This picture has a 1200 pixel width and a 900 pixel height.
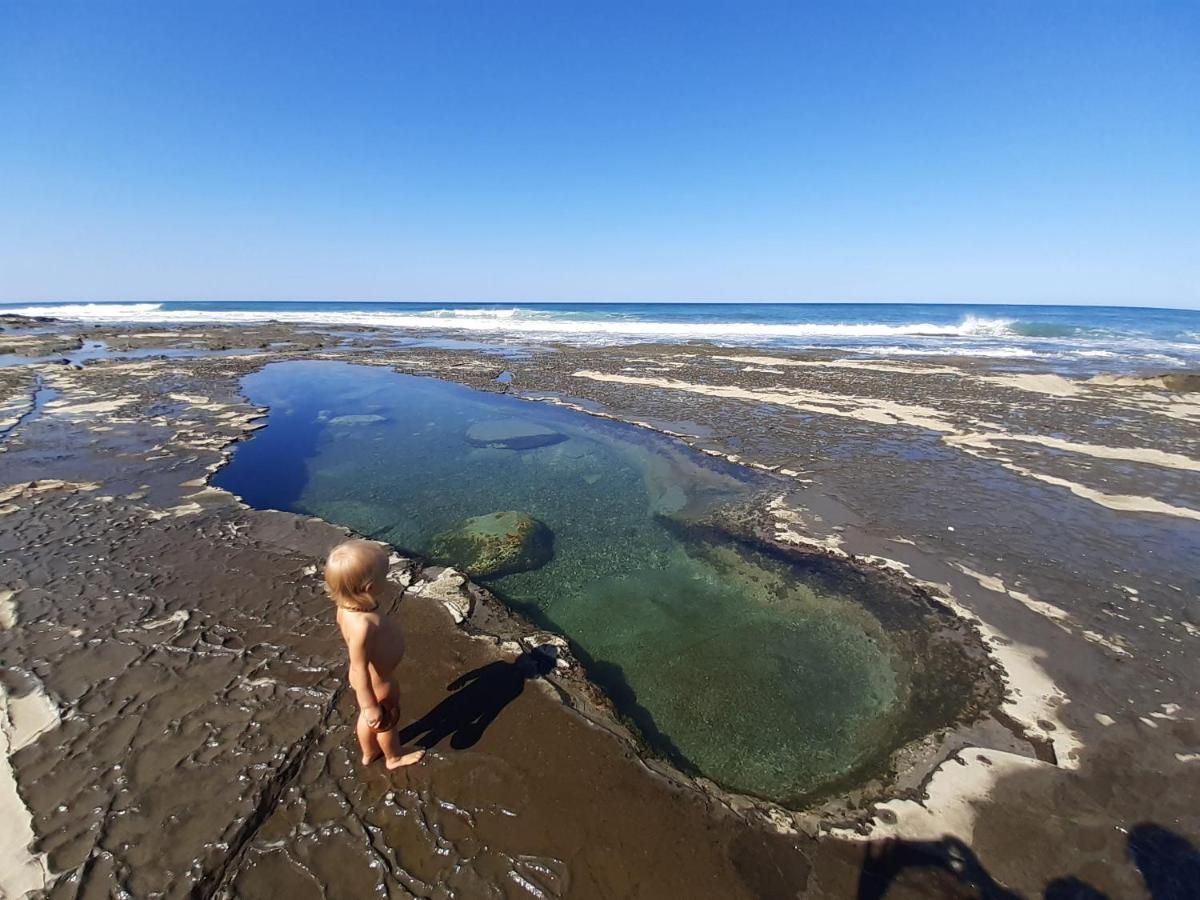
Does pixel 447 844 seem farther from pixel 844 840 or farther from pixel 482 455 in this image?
pixel 482 455

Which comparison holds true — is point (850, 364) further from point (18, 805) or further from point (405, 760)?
point (18, 805)

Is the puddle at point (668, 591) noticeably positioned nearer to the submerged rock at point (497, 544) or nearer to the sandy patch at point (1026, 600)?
the submerged rock at point (497, 544)

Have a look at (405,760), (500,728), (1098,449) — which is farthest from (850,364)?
(405,760)

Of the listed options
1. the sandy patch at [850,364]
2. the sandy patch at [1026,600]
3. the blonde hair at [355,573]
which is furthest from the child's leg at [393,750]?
the sandy patch at [850,364]

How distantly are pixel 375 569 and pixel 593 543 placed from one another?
4557 mm

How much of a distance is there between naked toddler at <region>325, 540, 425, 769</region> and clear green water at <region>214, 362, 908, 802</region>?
6.21 ft

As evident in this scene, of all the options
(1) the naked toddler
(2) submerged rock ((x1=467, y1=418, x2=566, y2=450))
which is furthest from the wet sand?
(2) submerged rock ((x1=467, y1=418, x2=566, y2=450))

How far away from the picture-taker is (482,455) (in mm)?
11094

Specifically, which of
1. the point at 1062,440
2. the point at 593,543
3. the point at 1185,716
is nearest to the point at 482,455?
the point at 593,543

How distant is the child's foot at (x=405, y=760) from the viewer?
337 centimetres

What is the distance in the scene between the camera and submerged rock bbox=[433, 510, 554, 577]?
6586mm

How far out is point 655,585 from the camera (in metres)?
6.32

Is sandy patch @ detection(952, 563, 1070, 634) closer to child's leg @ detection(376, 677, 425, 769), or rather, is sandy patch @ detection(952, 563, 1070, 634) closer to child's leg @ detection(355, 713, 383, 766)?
child's leg @ detection(376, 677, 425, 769)

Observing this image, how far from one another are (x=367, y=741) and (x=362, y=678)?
0.57 m
